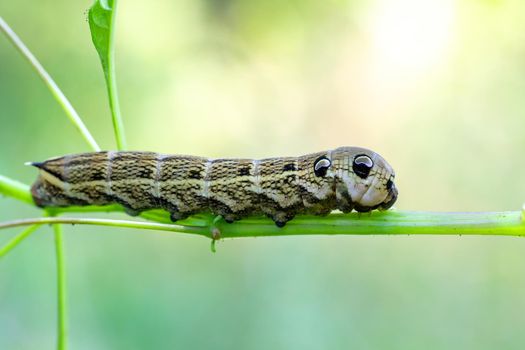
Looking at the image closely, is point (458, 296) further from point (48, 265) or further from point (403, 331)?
point (48, 265)

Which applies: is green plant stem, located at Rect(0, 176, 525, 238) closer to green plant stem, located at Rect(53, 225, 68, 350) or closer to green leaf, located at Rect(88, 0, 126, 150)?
green plant stem, located at Rect(53, 225, 68, 350)

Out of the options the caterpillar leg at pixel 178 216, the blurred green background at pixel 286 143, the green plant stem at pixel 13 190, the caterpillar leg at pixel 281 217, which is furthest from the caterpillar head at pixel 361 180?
the blurred green background at pixel 286 143

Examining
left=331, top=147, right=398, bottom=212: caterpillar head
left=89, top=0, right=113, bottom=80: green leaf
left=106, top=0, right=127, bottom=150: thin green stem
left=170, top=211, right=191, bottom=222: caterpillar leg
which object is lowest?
left=170, top=211, right=191, bottom=222: caterpillar leg

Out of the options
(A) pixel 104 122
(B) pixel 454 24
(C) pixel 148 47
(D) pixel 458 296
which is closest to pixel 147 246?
(A) pixel 104 122

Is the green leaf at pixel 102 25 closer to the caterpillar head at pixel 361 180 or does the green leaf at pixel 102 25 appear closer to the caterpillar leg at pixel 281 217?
the caterpillar leg at pixel 281 217

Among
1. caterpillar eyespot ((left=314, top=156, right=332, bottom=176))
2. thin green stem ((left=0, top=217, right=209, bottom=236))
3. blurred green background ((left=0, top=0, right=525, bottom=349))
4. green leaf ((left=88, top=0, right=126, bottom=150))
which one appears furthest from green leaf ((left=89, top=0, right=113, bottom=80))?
blurred green background ((left=0, top=0, right=525, bottom=349))
